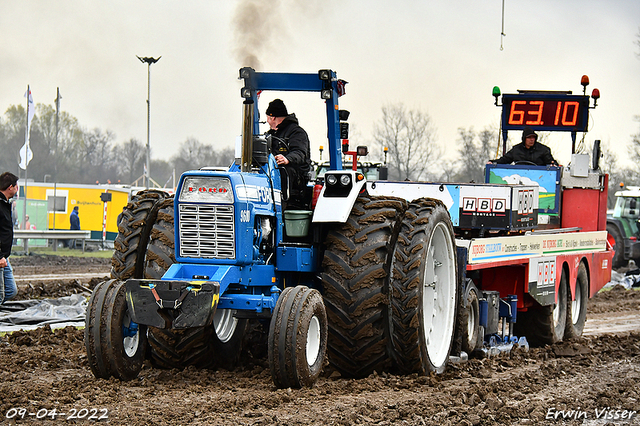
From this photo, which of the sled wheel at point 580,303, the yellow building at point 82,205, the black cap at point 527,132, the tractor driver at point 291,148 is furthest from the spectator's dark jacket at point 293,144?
the yellow building at point 82,205

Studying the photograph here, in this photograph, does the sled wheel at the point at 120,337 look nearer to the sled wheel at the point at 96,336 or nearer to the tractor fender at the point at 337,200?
the sled wheel at the point at 96,336

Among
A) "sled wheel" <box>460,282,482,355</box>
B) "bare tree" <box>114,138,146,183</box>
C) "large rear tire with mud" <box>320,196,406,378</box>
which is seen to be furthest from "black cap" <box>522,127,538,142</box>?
"bare tree" <box>114,138,146,183</box>

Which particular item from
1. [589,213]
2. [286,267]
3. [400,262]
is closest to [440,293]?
[400,262]

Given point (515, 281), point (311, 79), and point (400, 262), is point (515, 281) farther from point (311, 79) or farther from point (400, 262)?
point (311, 79)

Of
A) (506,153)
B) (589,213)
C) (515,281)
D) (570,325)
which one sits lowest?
(570,325)

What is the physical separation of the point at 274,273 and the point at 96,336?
1554 millimetres

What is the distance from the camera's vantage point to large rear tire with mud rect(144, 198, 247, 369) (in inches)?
276

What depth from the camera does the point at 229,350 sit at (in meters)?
7.75

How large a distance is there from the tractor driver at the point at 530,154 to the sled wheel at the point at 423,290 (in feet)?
16.3

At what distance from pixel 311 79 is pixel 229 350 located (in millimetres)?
2631

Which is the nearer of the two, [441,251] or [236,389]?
[236,389]

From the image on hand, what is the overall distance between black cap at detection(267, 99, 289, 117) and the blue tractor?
13 cm

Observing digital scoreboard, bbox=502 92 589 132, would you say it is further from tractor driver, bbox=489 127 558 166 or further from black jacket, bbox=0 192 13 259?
black jacket, bbox=0 192 13 259
